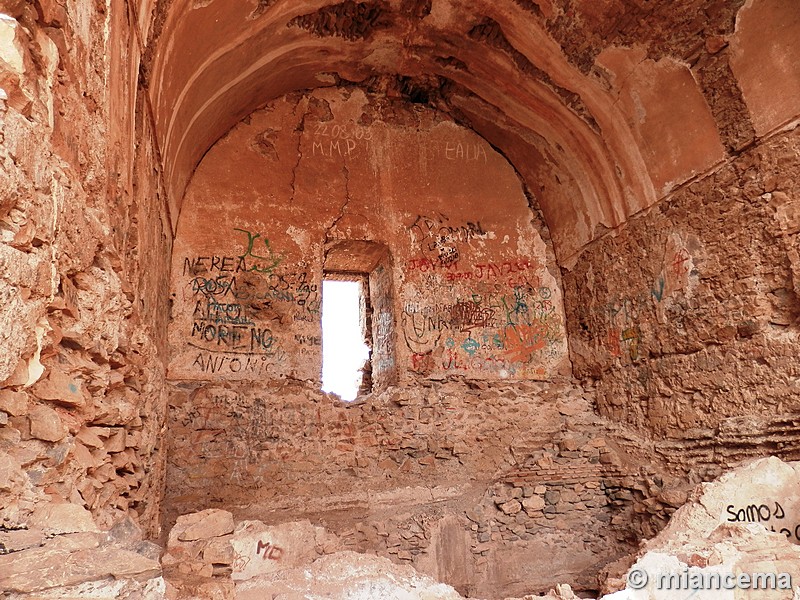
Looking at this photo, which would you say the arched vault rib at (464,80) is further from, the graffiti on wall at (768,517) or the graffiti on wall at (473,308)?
the graffiti on wall at (768,517)

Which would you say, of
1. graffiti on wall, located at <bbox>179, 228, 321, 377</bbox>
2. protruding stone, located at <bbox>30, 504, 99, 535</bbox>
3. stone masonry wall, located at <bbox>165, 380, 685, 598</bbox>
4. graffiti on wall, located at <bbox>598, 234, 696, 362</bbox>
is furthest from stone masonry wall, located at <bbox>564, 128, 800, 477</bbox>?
protruding stone, located at <bbox>30, 504, 99, 535</bbox>

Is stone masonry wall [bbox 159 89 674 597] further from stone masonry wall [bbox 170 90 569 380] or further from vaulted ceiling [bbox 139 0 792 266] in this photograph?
vaulted ceiling [bbox 139 0 792 266]

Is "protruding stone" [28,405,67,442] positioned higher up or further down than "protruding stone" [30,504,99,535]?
higher up

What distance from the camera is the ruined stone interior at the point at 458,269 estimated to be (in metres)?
4.25

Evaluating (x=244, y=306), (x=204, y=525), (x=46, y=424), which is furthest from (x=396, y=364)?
(x=46, y=424)

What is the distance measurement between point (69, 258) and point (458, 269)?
16.9ft

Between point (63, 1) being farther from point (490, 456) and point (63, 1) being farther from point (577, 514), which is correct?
point (577, 514)

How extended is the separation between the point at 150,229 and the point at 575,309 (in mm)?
4780

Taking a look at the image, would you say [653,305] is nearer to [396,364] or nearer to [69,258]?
[396,364]

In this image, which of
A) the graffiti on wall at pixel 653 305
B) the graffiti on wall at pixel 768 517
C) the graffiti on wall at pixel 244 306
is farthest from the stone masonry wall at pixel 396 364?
the graffiti on wall at pixel 768 517

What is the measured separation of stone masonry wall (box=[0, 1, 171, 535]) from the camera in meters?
1.41

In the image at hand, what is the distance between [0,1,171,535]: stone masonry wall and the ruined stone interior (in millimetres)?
82

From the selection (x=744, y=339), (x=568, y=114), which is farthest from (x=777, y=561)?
(x=568, y=114)

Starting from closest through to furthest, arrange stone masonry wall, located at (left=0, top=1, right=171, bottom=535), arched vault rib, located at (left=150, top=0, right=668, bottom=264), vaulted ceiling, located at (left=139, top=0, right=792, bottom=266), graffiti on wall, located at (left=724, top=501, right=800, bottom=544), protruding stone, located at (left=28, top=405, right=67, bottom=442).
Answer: stone masonry wall, located at (left=0, top=1, right=171, bottom=535), protruding stone, located at (left=28, top=405, right=67, bottom=442), graffiti on wall, located at (left=724, top=501, right=800, bottom=544), vaulted ceiling, located at (left=139, top=0, right=792, bottom=266), arched vault rib, located at (left=150, top=0, right=668, bottom=264)
